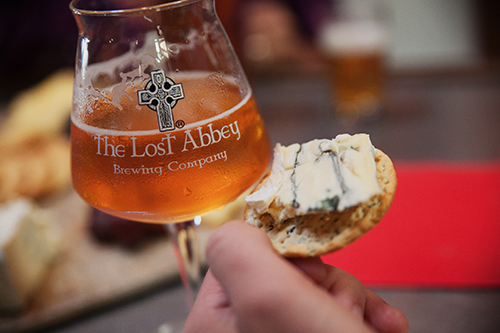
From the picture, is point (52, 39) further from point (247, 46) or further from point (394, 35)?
point (394, 35)

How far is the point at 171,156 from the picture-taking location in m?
0.52

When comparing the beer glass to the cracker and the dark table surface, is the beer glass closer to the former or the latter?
the cracker

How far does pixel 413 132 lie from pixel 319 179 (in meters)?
0.99

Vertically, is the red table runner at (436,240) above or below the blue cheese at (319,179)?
below

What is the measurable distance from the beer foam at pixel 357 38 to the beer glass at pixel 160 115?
90cm

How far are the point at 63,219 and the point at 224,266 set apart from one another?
92 cm

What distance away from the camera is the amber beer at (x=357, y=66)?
1384 millimetres

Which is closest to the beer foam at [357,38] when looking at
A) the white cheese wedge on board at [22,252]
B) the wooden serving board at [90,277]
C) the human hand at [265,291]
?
the wooden serving board at [90,277]

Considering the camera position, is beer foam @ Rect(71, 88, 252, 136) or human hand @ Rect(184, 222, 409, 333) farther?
beer foam @ Rect(71, 88, 252, 136)

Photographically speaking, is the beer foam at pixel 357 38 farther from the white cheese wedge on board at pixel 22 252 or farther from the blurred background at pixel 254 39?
the white cheese wedge on board at pixel 22 252

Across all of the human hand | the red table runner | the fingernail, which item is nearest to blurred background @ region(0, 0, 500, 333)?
the red table runner

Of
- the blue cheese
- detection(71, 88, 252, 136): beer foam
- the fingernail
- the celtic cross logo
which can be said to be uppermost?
the celtic cross logo

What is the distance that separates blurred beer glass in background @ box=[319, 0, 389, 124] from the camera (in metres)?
1.38

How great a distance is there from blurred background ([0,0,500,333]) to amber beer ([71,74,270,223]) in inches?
14.7
